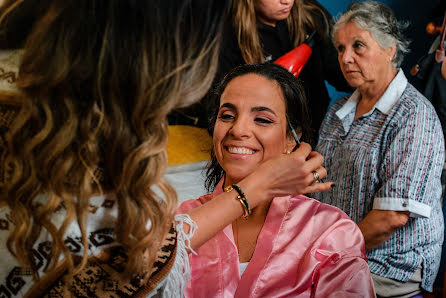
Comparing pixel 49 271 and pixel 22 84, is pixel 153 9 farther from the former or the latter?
pixel 49 271

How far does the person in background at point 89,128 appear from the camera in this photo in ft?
2.10

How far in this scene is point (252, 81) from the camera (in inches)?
51.8

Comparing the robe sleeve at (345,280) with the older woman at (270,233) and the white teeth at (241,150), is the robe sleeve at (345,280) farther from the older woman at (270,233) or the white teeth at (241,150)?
the white teeth at (241,150)

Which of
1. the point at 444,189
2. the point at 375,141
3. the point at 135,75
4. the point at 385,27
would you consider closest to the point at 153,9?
Answer: the point at 135,75

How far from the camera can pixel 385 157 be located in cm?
162

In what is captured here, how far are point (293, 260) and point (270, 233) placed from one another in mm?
99

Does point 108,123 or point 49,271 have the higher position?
point 108,123

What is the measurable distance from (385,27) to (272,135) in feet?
2.83

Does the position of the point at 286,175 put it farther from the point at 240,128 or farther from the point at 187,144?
the point at 187,144

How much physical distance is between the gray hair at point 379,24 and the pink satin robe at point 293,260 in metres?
0.88

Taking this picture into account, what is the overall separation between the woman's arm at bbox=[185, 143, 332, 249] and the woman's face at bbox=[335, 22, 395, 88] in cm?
82

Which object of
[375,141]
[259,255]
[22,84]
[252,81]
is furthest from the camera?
[375,141]

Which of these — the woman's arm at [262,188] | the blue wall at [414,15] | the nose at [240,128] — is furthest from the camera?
the blue wall at [414,15]

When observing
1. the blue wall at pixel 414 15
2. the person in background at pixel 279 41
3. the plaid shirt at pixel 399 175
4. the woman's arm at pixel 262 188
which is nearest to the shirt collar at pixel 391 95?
the plaid shirt at pixel 399 175
